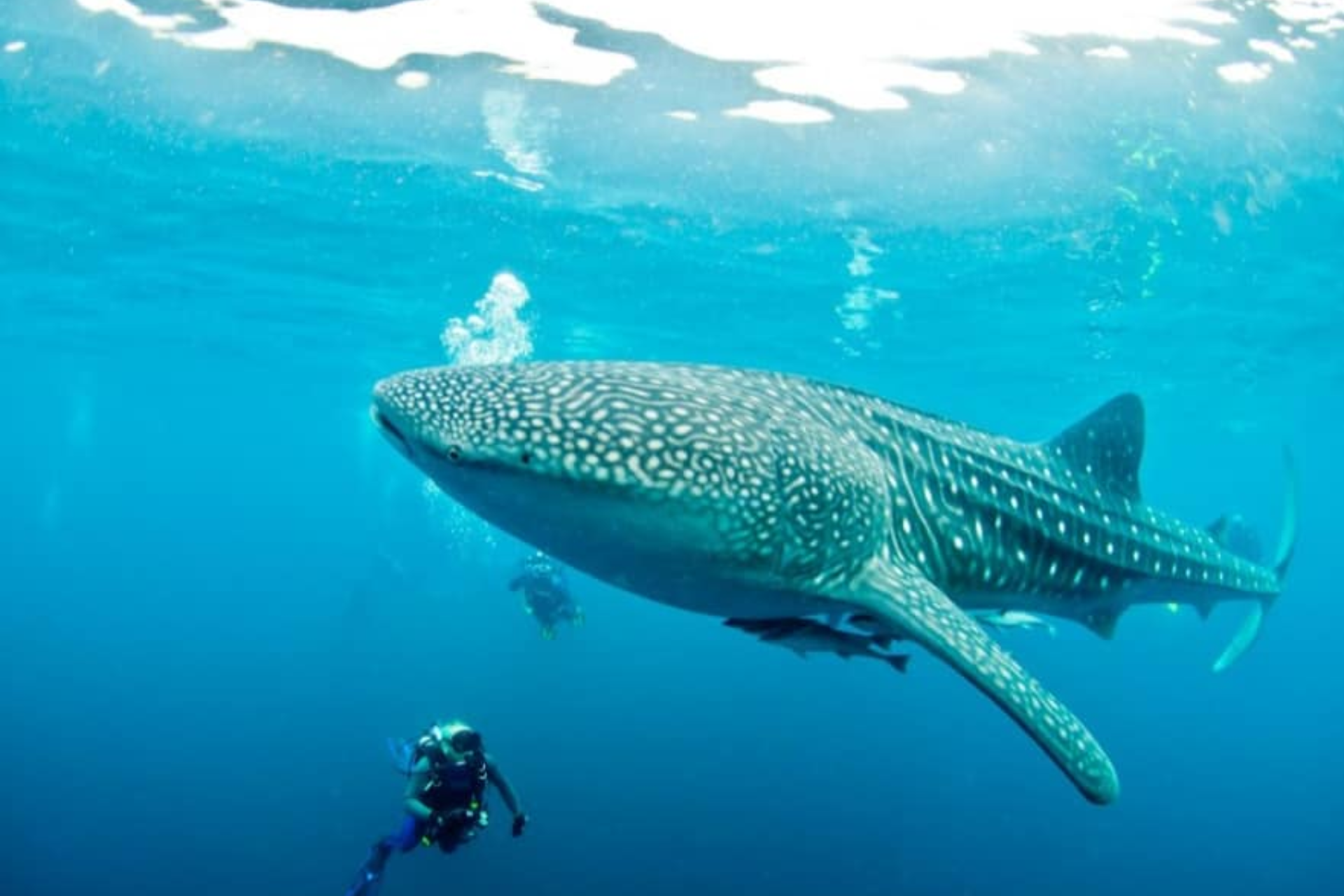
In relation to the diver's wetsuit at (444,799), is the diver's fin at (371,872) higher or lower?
lower

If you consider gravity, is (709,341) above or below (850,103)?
below

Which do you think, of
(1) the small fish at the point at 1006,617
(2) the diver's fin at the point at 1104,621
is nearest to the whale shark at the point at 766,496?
(1) the small fish at the point at 1006,617

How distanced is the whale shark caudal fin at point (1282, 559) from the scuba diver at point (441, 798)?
7729 millimetres

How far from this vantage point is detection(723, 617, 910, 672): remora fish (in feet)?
13.3

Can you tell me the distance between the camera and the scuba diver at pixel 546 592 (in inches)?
595

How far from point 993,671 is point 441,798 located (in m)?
5.72

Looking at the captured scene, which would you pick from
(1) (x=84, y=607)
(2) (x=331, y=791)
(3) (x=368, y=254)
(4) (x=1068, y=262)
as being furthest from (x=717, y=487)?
(1) (x=84, y=607)

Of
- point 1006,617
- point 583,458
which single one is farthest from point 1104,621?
point 583,458

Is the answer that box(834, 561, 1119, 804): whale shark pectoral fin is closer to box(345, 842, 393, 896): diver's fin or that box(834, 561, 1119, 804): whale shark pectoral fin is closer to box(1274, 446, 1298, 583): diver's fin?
box(345, 842, 393, 896): diver's fin

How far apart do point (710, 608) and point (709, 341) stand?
26361mm

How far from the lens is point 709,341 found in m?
30.0

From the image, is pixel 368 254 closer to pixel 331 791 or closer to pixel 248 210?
pixel 248 210

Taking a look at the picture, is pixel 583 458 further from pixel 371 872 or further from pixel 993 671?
pixel 371 872

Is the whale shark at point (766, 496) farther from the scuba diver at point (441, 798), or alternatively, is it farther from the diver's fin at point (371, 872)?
the diver's fin at point (371, 872)
